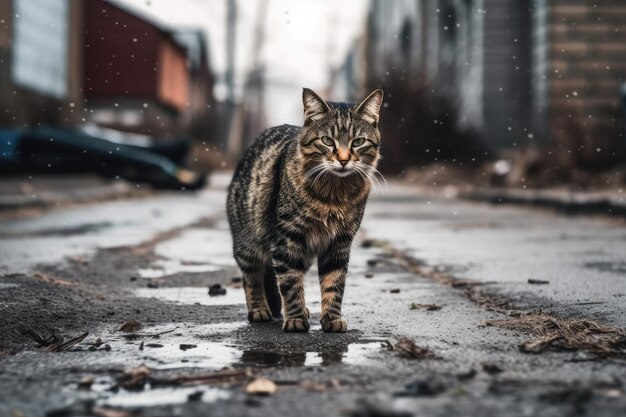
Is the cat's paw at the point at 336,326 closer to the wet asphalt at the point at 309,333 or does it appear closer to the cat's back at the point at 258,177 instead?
the wet asphalt at the point at 309,333

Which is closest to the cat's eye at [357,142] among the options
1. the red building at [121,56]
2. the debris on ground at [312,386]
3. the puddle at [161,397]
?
the debris on ground at [312,386]

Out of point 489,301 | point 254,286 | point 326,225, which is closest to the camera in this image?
point 326,225

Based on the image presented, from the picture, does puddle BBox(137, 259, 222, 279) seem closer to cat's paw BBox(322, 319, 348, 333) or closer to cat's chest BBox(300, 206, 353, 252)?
cat's chest BBox(300, 206, 353, 252)

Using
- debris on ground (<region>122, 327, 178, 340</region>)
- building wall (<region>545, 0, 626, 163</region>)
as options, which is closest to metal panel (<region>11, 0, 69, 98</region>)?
building wall (<region>545, 0, 626, 163</region>)

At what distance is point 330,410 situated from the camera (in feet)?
7.95

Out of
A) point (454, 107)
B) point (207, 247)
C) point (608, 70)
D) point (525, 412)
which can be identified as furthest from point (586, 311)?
point (454, 107)

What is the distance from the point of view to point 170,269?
6191mm

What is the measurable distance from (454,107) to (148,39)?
1951 cm

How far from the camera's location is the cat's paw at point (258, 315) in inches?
165

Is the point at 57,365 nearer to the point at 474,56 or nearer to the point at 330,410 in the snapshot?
the point at 330,410

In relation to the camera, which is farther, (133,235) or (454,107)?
(454,107)

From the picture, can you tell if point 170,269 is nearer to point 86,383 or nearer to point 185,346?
point 185,346

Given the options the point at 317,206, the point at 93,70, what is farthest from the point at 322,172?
the point at 93,70

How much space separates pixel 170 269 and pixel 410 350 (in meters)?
3.27
